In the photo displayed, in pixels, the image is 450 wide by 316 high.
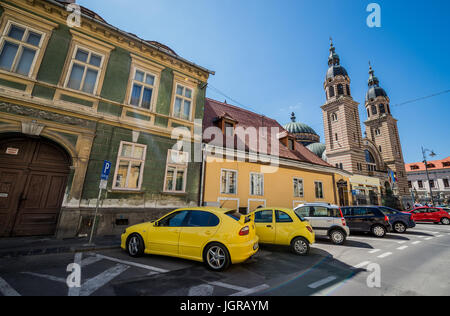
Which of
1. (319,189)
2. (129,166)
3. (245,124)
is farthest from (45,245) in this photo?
(319,189)

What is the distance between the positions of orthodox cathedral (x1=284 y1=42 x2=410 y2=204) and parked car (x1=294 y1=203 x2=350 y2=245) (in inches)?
1016

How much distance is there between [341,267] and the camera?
204 inches

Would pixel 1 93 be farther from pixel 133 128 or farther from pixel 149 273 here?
pixel 149 273

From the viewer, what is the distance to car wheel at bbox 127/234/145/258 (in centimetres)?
546

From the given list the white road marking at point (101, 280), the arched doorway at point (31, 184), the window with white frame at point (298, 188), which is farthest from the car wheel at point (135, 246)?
the window with white frame at point (298, 188)

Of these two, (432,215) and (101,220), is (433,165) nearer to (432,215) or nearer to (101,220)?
(432,215)

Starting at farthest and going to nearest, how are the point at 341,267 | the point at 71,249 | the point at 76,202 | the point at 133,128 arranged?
the point at 133,128 → the point at 76,202 → the point at 71,249 → the point at 341,267

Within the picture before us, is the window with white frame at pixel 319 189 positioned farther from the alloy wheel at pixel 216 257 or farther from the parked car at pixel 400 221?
the alloy wheel at pixel 216 257

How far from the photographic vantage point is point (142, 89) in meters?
9.68

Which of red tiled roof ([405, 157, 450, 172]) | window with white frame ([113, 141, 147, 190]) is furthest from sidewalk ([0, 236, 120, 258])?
red tiled roof ([405, 157, 450, 172])
